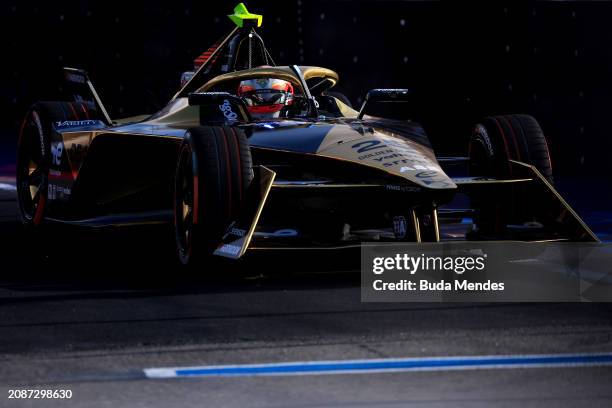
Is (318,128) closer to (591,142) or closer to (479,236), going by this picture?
(479,236)

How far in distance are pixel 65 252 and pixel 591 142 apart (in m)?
6.97

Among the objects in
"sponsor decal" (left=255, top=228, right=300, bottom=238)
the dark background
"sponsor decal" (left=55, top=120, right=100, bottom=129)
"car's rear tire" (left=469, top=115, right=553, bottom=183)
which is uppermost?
"car's rear tire" (left=469, top=115, right=553, bottom=183)

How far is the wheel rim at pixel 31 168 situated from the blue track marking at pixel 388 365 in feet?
18.3

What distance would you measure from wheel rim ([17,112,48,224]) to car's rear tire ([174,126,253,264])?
276 cm

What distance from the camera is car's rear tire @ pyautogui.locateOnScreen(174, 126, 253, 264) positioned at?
9594 millimetres

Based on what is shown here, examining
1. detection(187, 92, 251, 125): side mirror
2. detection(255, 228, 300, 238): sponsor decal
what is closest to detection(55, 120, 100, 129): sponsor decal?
detection(187, 92, 251, 125): side mirror

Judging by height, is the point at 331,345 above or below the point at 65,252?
above

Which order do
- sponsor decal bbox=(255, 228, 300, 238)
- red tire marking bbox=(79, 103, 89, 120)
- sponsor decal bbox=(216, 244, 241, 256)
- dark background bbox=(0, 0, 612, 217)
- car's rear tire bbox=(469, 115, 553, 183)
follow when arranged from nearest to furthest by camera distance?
sponsor decal bbox=(216, 244, 241, 256), sponsor decal bbox=(255, 228, 300, 238), car's rear tire bbox=(469, 115, 553, 183), red tire marking bbox=(79, 103, 89, 120), dark background bbox=(0, 0, 612, 217)

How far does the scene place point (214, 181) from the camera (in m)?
9.60

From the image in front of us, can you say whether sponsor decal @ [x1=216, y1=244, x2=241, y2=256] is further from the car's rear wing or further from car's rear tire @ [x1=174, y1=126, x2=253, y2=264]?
the car's rear wing

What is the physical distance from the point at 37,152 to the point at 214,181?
352 centimetres

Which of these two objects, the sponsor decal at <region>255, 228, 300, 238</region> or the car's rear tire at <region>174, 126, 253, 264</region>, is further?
the sponsor decal at <region>255, 228, 300, 238</region>

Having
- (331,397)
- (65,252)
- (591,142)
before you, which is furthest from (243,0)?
(331,397)

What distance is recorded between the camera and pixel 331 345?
7.54m
